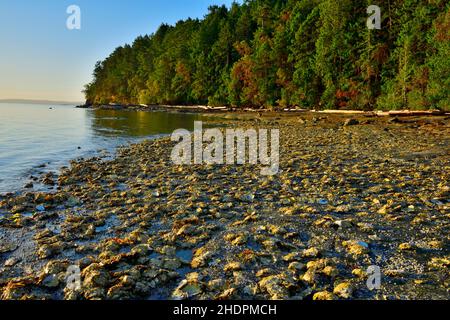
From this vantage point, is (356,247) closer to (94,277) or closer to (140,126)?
(94,277)

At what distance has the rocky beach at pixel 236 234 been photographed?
491 centimetres

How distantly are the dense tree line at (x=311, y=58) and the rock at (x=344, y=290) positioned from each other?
3334 centimetres

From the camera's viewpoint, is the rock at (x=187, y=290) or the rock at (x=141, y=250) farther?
the rock at (x=141, y=250)

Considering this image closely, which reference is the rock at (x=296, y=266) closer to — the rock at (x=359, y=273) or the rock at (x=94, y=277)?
the rock at (x=359, y=273)

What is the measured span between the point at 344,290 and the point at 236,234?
261 centimetres

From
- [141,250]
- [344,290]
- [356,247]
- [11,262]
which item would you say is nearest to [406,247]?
[356,247]

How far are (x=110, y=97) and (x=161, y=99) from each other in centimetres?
5554

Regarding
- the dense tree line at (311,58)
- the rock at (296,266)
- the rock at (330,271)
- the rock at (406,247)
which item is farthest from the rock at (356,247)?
the dense tree line at (311,58)

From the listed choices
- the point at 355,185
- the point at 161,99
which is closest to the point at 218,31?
the point at 161,99

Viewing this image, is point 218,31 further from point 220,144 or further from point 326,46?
point 220,144

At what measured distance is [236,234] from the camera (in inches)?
266

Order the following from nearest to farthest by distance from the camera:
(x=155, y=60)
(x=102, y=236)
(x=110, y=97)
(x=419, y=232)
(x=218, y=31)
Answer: (x=419, y=232) → (x=102, y=236) → (x=218, y=31) → (x=155, y=60) → (x=110, y=97)

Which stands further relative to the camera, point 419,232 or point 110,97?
point 110,97

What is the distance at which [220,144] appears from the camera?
842 inches
